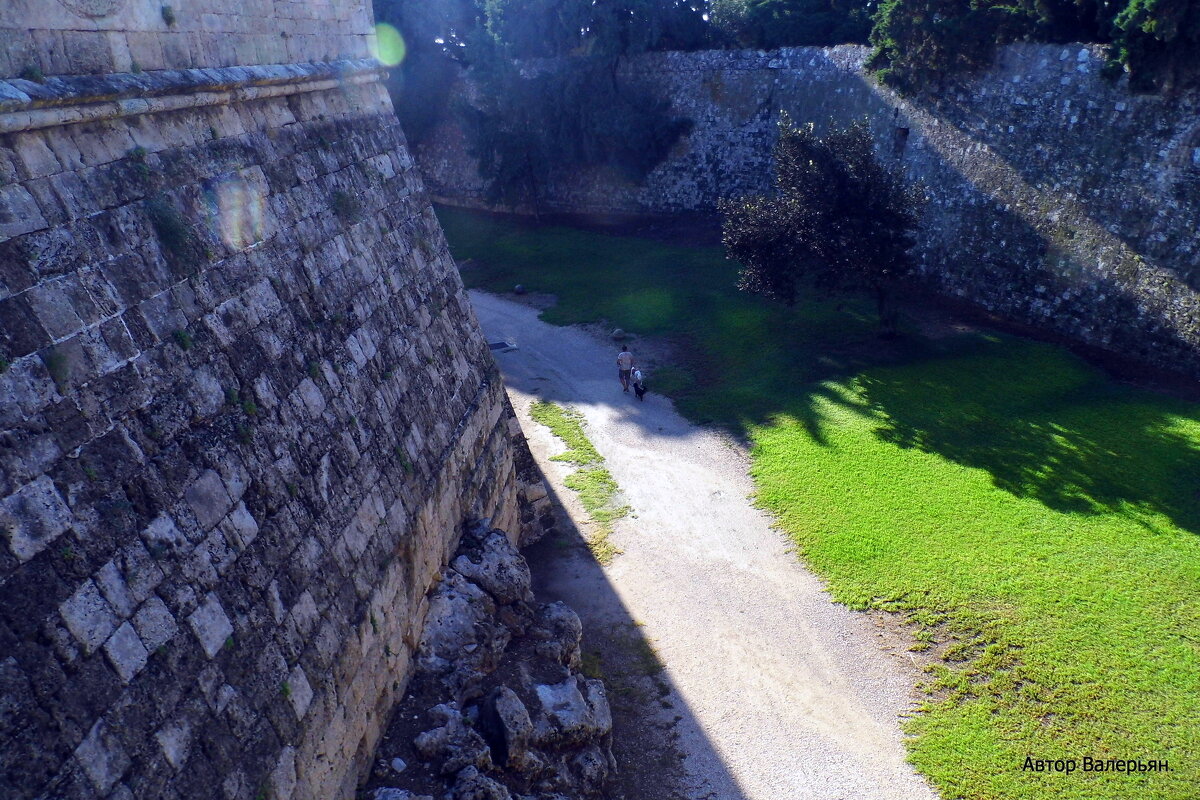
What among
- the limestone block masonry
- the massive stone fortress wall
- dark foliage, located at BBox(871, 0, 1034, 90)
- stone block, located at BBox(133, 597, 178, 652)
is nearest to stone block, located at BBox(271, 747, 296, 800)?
the limestone block masonry

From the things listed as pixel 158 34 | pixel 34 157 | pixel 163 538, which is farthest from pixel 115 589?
pixel 158 34

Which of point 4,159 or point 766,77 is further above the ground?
point 4,159

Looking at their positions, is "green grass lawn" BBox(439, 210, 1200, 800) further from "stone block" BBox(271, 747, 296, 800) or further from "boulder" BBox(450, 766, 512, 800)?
"stone block" BBox(271, 747, 296, 800)

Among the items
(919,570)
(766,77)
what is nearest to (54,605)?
(919,570)

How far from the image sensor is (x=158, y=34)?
5789 mm

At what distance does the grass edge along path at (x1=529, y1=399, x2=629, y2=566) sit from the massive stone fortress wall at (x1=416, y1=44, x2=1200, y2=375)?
368 inches

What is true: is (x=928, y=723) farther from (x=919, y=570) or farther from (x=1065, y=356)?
(x=1065, y=356)

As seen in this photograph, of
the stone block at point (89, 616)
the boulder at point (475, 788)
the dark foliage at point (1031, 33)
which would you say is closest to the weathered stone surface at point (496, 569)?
the boulder at point (475, 788)

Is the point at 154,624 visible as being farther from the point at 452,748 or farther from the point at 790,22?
the point at 790,22

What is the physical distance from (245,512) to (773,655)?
19.8 feet

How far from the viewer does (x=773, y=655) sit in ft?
30.8

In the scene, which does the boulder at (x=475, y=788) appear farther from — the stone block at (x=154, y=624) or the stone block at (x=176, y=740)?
the stone block at (x=154, y=624)

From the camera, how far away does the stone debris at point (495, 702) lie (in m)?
6.74

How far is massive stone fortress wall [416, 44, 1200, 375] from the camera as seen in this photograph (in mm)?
14477
